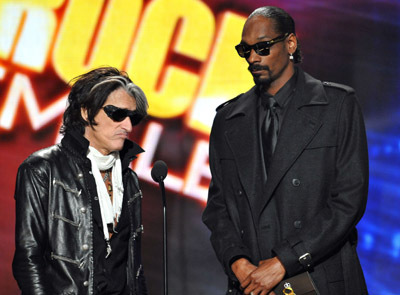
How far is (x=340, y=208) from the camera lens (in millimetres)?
2307

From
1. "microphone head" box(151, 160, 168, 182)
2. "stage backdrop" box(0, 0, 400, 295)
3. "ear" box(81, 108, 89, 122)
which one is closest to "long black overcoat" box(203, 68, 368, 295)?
"microphone head" box(151, 160, 168, 182)

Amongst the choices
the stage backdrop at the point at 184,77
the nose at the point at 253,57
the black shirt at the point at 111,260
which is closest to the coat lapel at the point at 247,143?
the nose at the point at 253,57

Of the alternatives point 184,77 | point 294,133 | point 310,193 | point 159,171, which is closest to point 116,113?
point 159,171

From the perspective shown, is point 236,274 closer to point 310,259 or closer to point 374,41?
point 310,259

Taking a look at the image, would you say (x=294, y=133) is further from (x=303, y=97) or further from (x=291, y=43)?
(x=291, y=43)

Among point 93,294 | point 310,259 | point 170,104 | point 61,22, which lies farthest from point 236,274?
point 61,22

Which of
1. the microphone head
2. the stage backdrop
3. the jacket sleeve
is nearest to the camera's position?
the jacket sleeve

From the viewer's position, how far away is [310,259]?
2.27 m

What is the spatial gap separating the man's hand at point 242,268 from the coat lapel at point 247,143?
0.69 feet

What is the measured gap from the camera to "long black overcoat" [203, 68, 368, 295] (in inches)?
90.6

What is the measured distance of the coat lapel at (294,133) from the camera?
2.37m

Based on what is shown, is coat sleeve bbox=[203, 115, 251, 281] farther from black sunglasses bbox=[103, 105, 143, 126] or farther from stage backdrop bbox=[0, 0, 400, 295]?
stage backdrop bbox=[0, 0, 400, 295]

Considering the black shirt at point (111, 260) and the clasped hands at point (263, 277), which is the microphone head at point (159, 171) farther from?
the clasped hands at point (263, 277)

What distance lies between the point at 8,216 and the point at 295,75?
8.06ft
